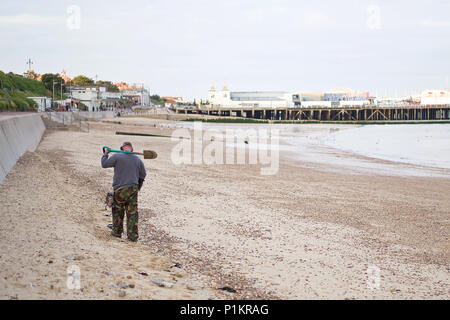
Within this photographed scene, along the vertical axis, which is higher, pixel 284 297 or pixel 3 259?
pixel 3 259

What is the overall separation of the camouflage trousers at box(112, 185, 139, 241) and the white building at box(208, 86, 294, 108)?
144 m

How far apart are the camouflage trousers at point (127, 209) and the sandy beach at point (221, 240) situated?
8.7 inches

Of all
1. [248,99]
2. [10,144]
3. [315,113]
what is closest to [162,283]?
[10,144]

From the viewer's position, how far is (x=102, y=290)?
186 inches

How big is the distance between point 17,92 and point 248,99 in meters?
106

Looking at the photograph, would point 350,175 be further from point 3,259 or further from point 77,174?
point 3,259

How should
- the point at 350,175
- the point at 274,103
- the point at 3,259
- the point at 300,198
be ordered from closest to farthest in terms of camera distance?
the point at 3,259
the point at 300,198
the point at 350,175
the point at 274,103

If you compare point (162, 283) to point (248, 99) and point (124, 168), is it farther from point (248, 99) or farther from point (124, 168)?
point (248, 99)

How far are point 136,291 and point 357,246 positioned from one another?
4.02 m

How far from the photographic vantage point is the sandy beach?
5.22 meters

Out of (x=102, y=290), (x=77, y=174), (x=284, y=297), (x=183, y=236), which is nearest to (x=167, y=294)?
(x=102, y=290)

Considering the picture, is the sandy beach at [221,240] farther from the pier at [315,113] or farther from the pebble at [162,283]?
the pier at [315,113]

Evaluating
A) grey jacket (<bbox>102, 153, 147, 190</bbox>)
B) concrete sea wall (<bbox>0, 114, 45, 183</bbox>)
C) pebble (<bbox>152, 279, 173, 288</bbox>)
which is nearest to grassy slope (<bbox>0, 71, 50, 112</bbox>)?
concrete sea wall (<bbox>0, 114, 45, 183</bbox>)

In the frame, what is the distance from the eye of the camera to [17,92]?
175 ft
